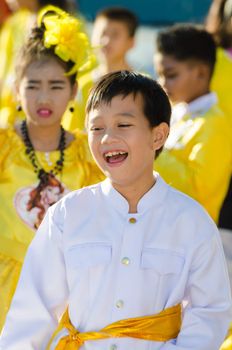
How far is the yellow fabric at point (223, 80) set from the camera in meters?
6.83

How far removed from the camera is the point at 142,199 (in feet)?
10.9

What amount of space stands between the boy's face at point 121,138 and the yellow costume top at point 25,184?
1076mm

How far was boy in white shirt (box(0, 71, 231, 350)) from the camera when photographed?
323cm

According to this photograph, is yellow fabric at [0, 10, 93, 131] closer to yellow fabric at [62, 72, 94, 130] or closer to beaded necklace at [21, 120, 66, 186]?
yellow fabric at [62, 72, 94, 130]

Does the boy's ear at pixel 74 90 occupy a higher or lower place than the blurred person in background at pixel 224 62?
higher

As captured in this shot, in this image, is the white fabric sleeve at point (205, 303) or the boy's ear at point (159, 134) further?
the boy's ear at point (159, 134)

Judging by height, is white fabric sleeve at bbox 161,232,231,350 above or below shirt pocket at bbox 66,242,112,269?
below

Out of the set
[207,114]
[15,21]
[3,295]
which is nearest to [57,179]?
[3,295]

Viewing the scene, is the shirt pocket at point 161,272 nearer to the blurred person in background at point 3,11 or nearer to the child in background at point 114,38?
the child in background at point 114,38

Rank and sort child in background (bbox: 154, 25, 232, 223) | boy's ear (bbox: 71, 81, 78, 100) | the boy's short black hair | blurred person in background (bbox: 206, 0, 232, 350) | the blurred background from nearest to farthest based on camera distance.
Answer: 1. boy's ear (bbox: 71, 81, 78, 100)
2. child in background (bbox: 154, 25, 232, 223)
3. the boy's short black hair
4. blurred person in background (bbox: 206, 0, 232, 350)
5. the blurred background

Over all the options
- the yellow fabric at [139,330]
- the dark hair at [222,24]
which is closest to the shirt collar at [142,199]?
the yellow fabric at [139,330]

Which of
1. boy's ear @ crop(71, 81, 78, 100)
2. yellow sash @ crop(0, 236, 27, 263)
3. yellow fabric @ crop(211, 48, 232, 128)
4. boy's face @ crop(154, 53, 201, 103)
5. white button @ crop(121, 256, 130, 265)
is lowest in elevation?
yellow sash @ crop(0, 236, 27, 263)

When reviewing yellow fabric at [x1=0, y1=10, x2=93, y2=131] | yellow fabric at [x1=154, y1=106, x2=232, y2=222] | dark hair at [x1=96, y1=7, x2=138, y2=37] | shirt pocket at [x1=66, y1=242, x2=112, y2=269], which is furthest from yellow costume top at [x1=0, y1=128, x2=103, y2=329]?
dark hair at [x1=96, y1=7, x2=138, y2=37]

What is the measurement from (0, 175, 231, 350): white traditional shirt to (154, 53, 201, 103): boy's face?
2.62 m
